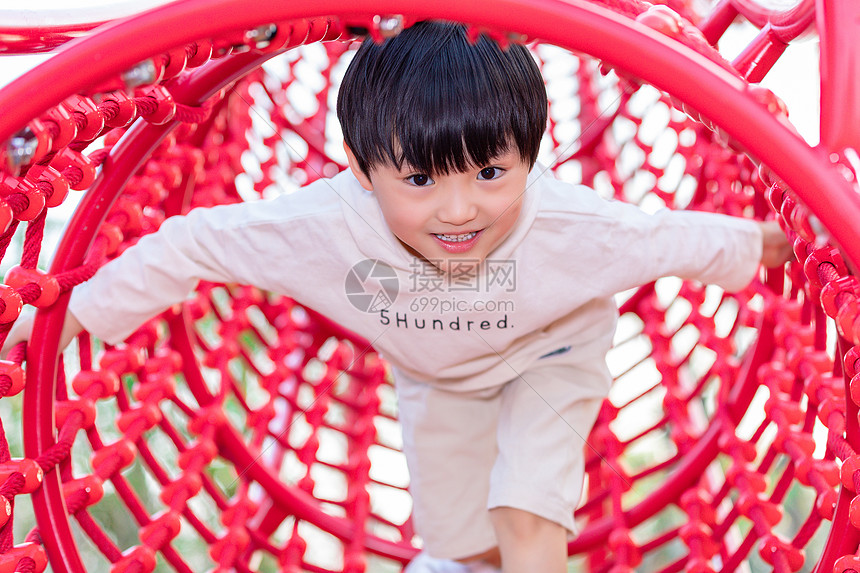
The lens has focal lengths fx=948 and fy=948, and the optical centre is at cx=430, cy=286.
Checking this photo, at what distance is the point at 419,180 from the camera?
0.71 meters

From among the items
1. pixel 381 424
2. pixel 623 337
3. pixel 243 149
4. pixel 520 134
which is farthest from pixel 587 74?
pixel 520 134

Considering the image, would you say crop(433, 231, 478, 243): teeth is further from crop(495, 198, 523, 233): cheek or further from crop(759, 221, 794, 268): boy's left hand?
crop(759, 221, 794, 268): boy's left hand

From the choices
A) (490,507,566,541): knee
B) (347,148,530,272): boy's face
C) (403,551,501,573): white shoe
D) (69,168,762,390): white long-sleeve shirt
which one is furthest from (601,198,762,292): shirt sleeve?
(403,551,501,573): white shoe

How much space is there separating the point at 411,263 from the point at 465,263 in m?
0.05

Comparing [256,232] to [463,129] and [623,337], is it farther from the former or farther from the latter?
[623,337]

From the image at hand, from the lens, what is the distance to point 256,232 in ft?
2.62

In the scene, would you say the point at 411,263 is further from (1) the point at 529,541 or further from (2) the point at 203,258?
(1) the point at 529,541

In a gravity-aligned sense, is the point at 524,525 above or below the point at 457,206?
below

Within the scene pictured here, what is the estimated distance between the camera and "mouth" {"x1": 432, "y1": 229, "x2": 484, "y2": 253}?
28.5 inches

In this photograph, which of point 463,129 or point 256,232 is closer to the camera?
point 463,129

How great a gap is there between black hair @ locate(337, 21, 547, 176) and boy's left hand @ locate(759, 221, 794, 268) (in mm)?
260

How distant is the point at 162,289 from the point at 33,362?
A: 0.12 meters

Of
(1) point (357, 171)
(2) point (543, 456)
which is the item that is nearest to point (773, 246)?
(2) point (543, 456)
